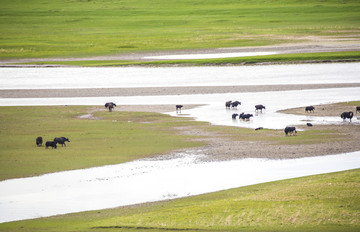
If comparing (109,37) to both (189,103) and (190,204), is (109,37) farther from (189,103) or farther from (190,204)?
(190,204)

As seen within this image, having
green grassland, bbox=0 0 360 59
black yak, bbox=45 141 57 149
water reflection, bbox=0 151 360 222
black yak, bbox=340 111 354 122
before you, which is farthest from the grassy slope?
green grassland, bbox=0 0 360 59

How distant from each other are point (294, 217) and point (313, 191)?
100 inches

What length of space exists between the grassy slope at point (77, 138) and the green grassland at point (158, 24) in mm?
36317

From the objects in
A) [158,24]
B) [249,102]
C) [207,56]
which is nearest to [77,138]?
[249,102]

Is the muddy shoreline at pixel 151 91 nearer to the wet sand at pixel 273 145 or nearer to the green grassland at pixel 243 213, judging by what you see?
the wet sand at pixel 273 145

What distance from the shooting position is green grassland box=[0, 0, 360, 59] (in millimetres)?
76188

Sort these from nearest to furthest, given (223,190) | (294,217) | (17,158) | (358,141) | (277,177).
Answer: (294,217) < (223,190) < (277,177) < (17,158) < (358,141)

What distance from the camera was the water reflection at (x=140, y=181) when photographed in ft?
60.4

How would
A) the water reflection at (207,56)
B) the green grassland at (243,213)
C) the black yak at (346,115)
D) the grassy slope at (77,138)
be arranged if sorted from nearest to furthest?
the green grassland at (243,213) < the grassy slope at (77,138) < the black yak at (346,115) < the water reflection at (207,56)

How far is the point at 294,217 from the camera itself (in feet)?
50.0

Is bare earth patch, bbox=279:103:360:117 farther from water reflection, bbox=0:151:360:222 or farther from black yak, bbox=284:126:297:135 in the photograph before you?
water reflection, bbox=0:151:360:222

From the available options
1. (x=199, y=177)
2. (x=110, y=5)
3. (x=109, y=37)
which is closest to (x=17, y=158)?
(x=199, y=177)

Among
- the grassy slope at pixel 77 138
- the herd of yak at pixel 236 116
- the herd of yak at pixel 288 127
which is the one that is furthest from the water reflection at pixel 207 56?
the grassy slope at pixel 77 138

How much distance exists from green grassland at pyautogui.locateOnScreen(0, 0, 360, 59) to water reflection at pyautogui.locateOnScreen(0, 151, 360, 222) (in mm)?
48478
